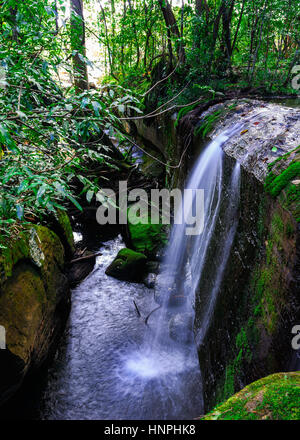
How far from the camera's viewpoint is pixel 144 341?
196 inches

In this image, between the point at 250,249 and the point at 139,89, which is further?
the point at 139,89

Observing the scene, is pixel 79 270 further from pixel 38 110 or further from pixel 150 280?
pixel 38 110

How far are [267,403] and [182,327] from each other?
4050mm

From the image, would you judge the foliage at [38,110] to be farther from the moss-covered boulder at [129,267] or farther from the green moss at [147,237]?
the green moss at [147,237]

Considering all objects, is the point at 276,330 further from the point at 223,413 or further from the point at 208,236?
the point at 208,236

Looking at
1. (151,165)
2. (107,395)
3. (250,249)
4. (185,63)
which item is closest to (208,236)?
(250,249)

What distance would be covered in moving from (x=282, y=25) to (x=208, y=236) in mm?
6279

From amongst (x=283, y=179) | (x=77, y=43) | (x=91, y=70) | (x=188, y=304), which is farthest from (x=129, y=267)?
(x=77, y=43)

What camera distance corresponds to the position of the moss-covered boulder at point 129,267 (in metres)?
6.56

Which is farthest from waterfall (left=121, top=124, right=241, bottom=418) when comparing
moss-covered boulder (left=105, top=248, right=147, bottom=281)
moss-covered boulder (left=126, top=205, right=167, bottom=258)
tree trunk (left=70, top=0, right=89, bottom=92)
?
tree trunk (left=70, top=0, right=89, bottom=92)

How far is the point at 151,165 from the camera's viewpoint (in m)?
10.1

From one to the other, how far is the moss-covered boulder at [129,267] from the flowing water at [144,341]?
0.22 m
